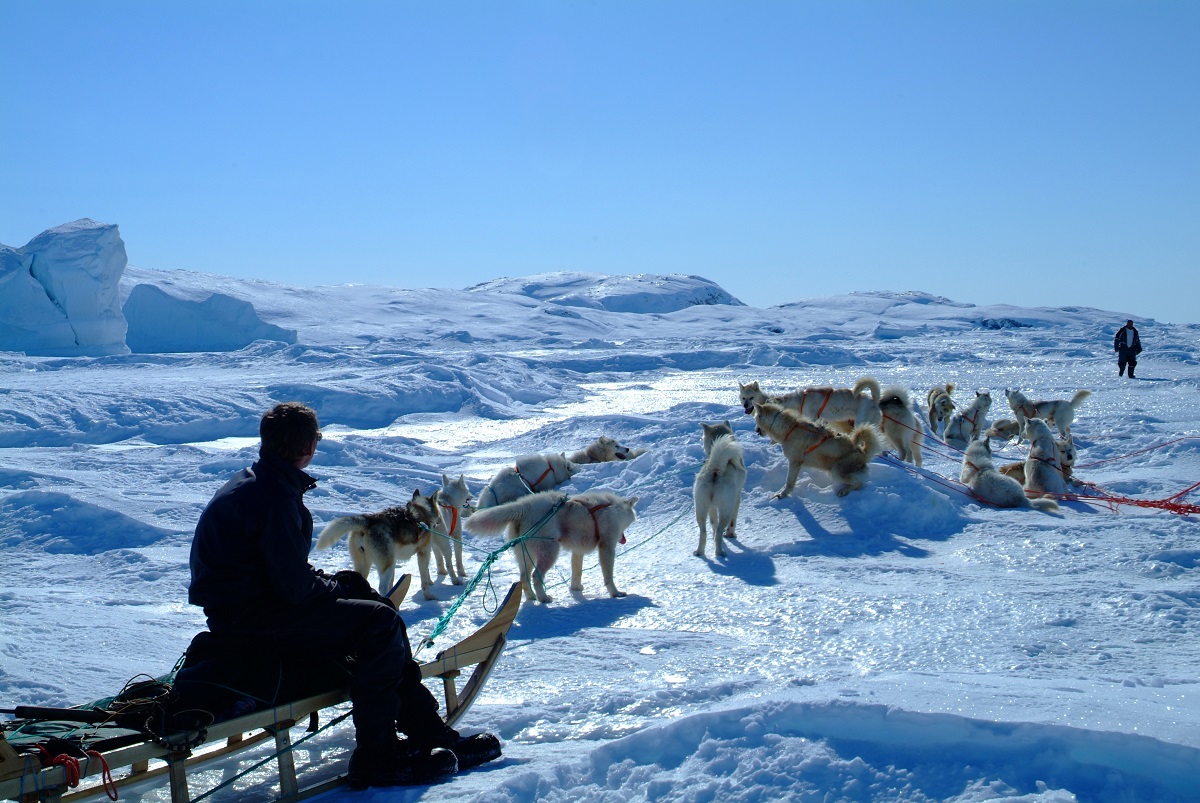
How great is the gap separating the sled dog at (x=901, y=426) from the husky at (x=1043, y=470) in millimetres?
1557

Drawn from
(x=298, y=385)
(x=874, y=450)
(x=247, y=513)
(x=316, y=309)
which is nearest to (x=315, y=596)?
(x=247, y=513)

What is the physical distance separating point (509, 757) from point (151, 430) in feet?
38.4

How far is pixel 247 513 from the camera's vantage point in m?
2.92

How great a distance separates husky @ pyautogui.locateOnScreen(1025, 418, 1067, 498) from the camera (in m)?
8.45

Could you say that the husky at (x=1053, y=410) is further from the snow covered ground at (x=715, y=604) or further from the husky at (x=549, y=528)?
the husky at (x=549, y=528)

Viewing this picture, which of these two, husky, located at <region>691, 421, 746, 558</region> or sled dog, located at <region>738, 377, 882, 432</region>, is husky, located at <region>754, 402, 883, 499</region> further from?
sled dog, located at <region>738, 377, 882, 432</region>

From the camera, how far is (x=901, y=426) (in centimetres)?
1023

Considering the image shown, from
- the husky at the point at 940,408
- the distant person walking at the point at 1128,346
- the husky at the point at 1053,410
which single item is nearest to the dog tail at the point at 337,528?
the husky at the point at 940,408

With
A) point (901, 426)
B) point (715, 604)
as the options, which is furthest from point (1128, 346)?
point (715, 604)

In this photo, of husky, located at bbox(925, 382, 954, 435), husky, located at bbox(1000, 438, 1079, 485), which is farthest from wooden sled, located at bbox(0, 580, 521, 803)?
husky, located at bbox(925, 382, 954, 435)

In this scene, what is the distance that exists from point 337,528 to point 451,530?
4.57 feet

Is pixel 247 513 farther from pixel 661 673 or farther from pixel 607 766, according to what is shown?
pixel 661 673

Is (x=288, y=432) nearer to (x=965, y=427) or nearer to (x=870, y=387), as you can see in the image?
(x=870, y=387)

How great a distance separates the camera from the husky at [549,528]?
5777 millimetres
